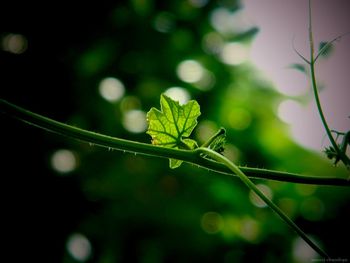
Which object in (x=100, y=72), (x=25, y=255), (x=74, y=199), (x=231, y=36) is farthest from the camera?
(x=231, y=36)

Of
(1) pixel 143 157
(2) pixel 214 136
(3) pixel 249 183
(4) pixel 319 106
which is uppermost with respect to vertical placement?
(1) pixel 143 157

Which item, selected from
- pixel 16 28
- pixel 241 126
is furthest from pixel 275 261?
pixel 16 28

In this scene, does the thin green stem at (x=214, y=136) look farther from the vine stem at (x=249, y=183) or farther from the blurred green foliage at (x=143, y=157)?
the blurred green foliage at (x=143, y=157)

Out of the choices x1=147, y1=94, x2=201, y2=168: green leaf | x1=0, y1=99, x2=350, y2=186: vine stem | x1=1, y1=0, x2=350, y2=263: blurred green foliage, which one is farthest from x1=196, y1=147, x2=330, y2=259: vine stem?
x1=1, y1=0, x2=350, y2=263: blurred green foliage

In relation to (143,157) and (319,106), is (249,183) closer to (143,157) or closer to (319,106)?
(319,106)

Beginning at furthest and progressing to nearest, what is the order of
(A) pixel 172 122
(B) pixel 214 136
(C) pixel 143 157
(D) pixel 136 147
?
(C) pixel 143 157
(A) pixel 172 122
(B) pixel 214 136
(D) pixel 136 147

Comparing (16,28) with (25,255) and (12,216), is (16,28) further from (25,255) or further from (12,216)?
(25,255)

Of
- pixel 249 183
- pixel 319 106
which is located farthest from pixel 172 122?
pixel 319 106
